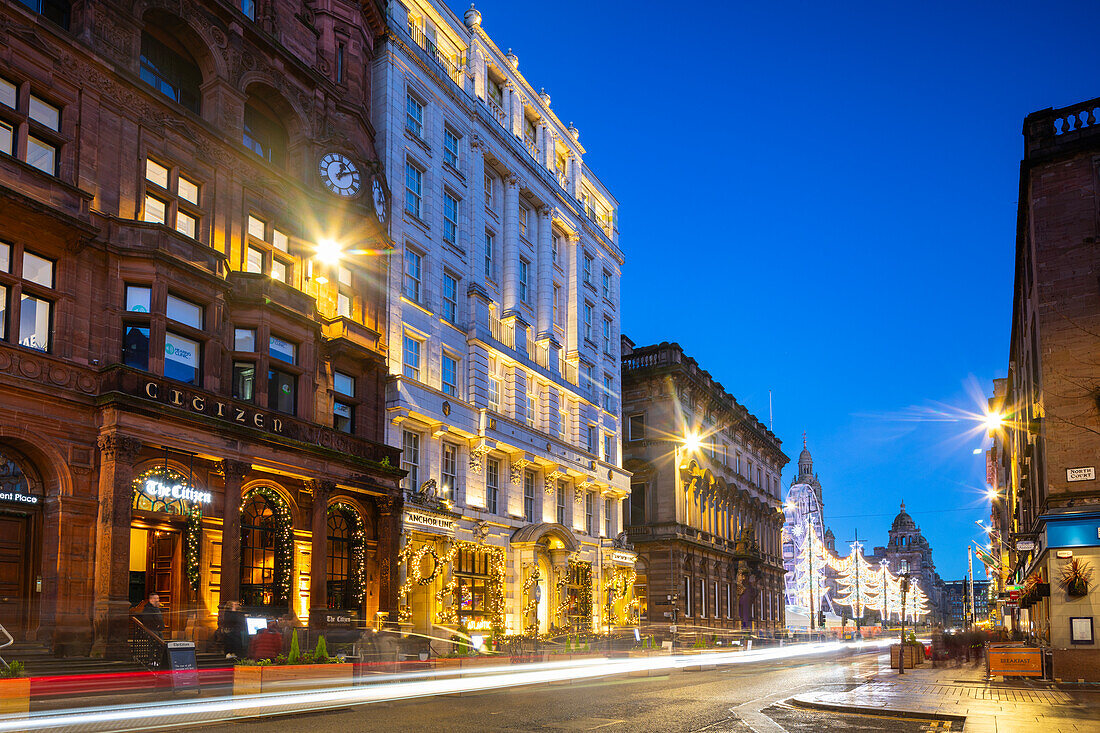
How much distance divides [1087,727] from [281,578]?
23027 mm

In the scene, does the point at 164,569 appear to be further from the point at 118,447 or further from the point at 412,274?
the point at 412,274

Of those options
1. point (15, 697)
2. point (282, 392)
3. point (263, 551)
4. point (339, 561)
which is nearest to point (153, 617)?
point (263, 551)

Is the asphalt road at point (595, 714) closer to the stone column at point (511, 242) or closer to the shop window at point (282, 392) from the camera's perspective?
the shop window at point (282, 392)

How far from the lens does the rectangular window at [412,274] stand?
39219mm

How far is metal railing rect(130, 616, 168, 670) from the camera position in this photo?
22.5 meters

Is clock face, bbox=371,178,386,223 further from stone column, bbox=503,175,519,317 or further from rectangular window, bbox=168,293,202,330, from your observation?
stone column, bbox=503,175,519,317

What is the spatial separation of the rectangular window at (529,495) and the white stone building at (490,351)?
0.10 metres

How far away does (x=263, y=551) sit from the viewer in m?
30.1

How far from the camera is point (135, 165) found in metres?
27.1

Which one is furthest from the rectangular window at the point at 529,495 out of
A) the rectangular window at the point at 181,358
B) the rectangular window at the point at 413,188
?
the rectangular window at the point at 181,358

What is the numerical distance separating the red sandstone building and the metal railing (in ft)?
1.46

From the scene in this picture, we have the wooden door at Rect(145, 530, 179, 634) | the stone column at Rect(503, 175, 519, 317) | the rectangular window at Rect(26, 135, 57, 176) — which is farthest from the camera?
the stone column at Rect(503, 175, 519, 317)

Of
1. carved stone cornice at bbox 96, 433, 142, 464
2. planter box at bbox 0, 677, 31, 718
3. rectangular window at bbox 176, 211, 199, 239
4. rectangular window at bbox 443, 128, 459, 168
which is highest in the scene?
rectangular window at bbox 443, 128, 459, 168

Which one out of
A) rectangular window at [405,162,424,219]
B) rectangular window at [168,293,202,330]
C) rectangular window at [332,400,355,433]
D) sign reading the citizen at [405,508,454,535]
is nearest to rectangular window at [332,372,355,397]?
rectangular window at [332,400,355,433]
